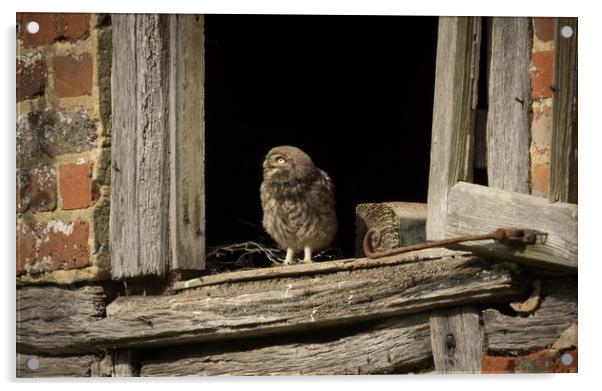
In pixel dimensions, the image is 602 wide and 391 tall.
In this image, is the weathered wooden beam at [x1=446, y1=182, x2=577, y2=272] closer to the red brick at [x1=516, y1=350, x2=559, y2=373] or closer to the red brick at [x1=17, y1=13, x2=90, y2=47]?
the red brick at [x1=516, y1=350, x2=559, y2=373]

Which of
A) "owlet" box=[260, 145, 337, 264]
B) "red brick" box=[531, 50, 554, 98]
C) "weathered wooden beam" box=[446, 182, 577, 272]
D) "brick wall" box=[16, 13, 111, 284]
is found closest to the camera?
"weathered wooden beam" box=[446, 182, 577, 272]

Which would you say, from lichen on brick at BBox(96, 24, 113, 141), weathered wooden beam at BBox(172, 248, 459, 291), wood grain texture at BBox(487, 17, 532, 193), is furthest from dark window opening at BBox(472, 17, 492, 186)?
lichen on brick at BBox(96, 24, 113, 141)

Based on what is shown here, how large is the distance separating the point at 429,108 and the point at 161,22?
1553mm

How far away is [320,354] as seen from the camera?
3.22 meters

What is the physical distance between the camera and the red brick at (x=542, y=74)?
300cm

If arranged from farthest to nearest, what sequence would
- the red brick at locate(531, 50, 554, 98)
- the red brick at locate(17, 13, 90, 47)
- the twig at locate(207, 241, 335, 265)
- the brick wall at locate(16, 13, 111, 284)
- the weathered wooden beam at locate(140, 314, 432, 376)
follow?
the twig at locate(207, 241, 335, 265) → the brick wall at locate(16, 13, 111, 284) → the red brick at locate(17, 13, 90, 47) → the weathered wooden beam at locate(140, 314, 432, 376) → the red brick at locate(531, 50, 554, 98)

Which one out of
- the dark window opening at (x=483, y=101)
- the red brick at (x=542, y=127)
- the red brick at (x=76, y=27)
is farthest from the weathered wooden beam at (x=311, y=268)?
the red brick at (x=76, y=27)

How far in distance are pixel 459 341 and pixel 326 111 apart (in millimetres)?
1758

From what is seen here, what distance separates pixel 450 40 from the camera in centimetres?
311

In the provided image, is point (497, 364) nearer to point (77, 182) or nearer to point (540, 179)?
point (540, 179)

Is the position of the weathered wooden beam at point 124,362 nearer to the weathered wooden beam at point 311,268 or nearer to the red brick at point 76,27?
the weathered wooden beam at point 311,268

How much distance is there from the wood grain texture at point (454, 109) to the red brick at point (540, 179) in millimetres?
158

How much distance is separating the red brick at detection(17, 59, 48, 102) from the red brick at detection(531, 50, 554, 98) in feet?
4.28

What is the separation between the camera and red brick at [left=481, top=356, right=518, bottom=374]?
300cm
